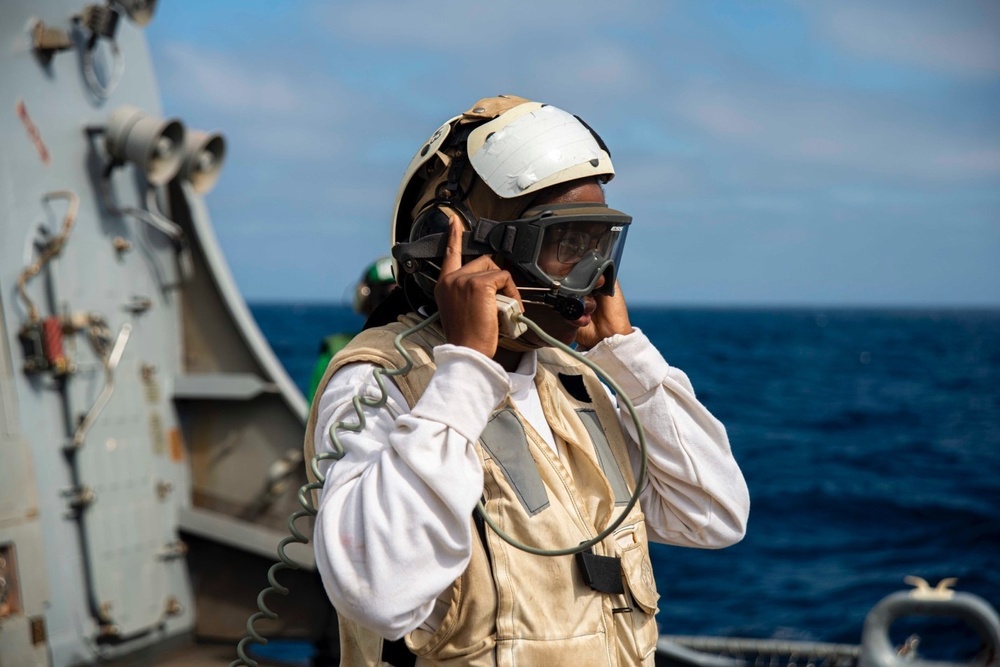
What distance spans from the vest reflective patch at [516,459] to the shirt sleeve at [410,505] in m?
0.15

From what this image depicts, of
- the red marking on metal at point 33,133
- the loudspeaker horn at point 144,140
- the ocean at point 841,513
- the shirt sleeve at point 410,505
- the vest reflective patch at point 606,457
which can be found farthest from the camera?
the ocean at point 841,513

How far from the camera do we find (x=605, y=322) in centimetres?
211

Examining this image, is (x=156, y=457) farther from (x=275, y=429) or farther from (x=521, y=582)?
(x=521, y=582)

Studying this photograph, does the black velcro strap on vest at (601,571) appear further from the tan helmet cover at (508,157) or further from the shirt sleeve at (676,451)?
the tan helmet cover at (508,157)

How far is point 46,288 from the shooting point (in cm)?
498

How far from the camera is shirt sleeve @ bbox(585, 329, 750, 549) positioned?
6.76ft

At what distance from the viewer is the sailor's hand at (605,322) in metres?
2.11

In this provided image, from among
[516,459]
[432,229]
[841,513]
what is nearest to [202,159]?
[432,229]

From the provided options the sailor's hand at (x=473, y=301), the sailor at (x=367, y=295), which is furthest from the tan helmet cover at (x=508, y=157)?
the sailor at (x=367, y=295)

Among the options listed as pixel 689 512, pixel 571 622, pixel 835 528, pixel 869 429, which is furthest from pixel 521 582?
pixel 869 429

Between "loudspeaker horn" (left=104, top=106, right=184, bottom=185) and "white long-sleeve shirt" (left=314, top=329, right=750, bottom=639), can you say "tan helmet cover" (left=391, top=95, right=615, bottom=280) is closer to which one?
"white long-sleeve shirt" (left=314, top=329, right=750, bottom=639)

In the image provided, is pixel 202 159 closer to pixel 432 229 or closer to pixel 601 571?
pixel 432 229

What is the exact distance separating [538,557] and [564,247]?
0.58 metres

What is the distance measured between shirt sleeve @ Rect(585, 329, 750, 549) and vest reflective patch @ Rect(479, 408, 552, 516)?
0.27m
